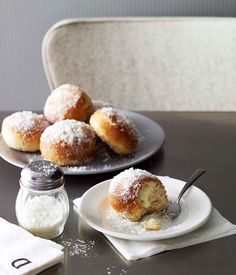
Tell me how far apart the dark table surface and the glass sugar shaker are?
0.09 feet

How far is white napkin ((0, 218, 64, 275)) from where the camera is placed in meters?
0.77

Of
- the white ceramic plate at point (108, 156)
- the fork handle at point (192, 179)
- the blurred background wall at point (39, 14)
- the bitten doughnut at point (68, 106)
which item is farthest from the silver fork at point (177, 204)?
the blurred background wall at point (39, 14)

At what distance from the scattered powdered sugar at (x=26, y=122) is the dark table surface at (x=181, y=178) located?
0.08 m

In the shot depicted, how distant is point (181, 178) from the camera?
3.48 feet

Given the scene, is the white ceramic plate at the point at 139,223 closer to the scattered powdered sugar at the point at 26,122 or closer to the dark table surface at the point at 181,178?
the dark table surface at the point at 181,178

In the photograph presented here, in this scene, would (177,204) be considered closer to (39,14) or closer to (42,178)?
(42,178)

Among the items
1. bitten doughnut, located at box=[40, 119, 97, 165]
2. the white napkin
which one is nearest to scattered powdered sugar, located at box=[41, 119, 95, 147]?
bitten doughnut, located at box=[40, 119, 97, 165]

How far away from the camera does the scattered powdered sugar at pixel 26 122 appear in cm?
113

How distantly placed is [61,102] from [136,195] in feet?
1.22

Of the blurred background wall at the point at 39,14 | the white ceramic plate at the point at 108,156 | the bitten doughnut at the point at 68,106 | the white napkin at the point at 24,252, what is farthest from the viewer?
the blurred background wall at the point at 39,14

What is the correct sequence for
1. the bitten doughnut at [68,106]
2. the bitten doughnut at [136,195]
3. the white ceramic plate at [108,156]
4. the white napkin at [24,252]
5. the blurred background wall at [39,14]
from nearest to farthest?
the white napkin at [24,252] → the bitten doughnut at [136,195] → the white ceramic plate at [108,156] → the bitten doughnut at [68,106] → the blurred background wall at [39,14]

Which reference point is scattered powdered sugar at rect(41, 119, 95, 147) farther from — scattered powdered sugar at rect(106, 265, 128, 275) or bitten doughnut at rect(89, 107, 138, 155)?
scattered powdered sugar at rect(106, 265, 128, 275)

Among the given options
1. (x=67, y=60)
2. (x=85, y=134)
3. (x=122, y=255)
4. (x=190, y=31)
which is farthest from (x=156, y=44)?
(x=122, y=255)

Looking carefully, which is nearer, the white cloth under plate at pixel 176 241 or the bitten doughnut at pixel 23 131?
the white cloth under plate at pixel 176 241
